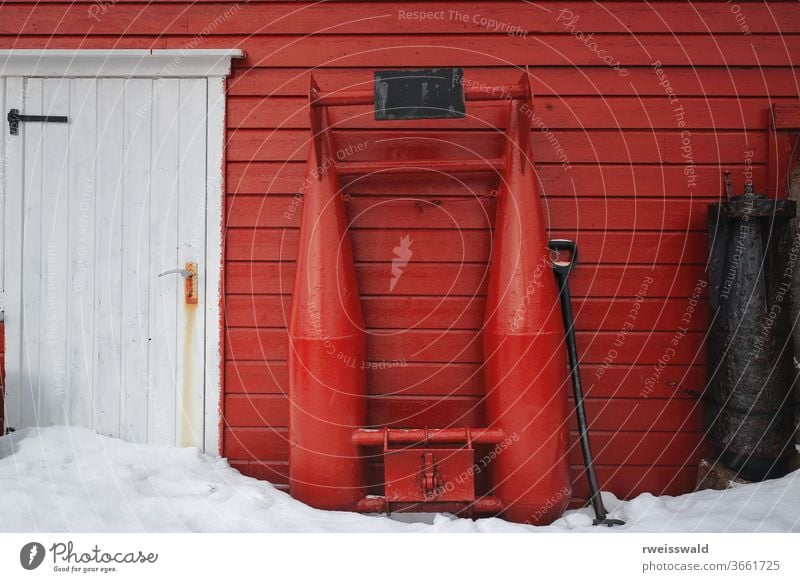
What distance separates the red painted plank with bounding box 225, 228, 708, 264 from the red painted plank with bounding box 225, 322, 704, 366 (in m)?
0.25

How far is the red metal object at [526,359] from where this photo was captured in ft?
5.79

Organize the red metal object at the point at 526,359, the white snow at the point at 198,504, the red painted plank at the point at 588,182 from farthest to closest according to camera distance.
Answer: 1. the red painted plank at the point at 588,182
2. the red metal object at the point at 526,359
3. the white snow at the point at 198,504

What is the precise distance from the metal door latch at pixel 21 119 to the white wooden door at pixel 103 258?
25mm

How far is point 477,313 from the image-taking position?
2.11 meters

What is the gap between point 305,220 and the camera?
185 cm

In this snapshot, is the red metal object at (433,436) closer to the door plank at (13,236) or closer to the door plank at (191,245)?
the door plank at (191,245)

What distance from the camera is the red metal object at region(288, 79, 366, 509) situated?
1791 millimetres

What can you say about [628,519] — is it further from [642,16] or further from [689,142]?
[642,16]

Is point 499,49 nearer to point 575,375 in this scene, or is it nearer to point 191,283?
point 575,375

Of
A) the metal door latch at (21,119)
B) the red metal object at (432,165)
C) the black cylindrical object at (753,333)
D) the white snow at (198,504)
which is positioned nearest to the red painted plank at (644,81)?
the red metal object at (432,165)

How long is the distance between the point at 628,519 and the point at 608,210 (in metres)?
1.25

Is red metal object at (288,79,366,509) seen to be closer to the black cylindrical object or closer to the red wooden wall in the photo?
the red wooden wall

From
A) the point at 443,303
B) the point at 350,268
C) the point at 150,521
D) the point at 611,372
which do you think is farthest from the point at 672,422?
the point at 150,521

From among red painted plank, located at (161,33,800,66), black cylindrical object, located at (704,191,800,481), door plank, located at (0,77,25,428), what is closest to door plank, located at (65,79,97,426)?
door plank, located at (0,77,25,428)
